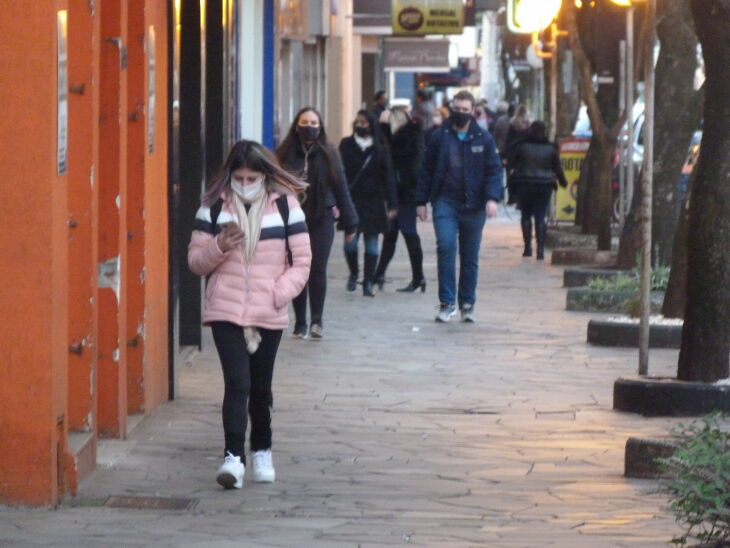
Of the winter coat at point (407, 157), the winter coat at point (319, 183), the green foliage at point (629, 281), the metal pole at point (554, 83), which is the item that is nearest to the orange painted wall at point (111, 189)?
the winter coat at point (319, 183)

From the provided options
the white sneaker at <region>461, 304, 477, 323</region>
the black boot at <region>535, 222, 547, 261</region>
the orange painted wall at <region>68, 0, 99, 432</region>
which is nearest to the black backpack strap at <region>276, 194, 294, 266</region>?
the orange painted wall at <region>68, 0, 99, 432</region>

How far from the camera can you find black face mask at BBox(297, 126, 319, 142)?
13984mm

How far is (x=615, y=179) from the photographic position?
3094 centimetres

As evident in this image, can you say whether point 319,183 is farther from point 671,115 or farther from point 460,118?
point 671,115

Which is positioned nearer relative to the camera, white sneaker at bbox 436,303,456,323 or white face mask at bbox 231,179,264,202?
white face mask at bbox 231,179,264,202

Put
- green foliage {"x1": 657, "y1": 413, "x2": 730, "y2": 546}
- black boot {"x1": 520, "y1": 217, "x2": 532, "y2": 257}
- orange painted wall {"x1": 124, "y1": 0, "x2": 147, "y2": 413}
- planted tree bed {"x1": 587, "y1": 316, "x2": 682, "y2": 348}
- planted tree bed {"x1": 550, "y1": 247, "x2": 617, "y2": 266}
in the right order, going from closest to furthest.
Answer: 1. green foliage {"x1": 657, "y1": 413, "x2": 730, "y2": 546}
2. orange painted wall {"x1": 124, "y1": 0, "x2": 147, "y2": 413}
3. planted tree bed {"x1": 587, "y1": 316, "x2": 682, "y2": 348}
4. planted tree bed {"x1": 550, "y1": 247, "x2": 617, "y2": 266}
5. black boot {"x1": 520, "y1": 217, "x2": 532, "y2": 257}

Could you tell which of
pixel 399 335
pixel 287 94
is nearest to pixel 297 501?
pixel 399 335

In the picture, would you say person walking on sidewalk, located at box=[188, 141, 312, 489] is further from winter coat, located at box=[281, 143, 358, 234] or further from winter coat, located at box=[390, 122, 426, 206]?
winter coat, located at box=[390, 122, 426, 206]

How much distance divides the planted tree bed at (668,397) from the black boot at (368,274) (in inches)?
303

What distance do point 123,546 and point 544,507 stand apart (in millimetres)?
1871

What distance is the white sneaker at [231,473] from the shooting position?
8.34 meters

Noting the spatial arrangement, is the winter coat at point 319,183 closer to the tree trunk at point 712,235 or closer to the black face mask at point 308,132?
the black face mask at point 308,132

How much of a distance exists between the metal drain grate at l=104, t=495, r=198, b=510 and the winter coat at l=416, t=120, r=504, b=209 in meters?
7.53

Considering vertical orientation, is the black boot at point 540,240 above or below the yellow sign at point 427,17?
below
